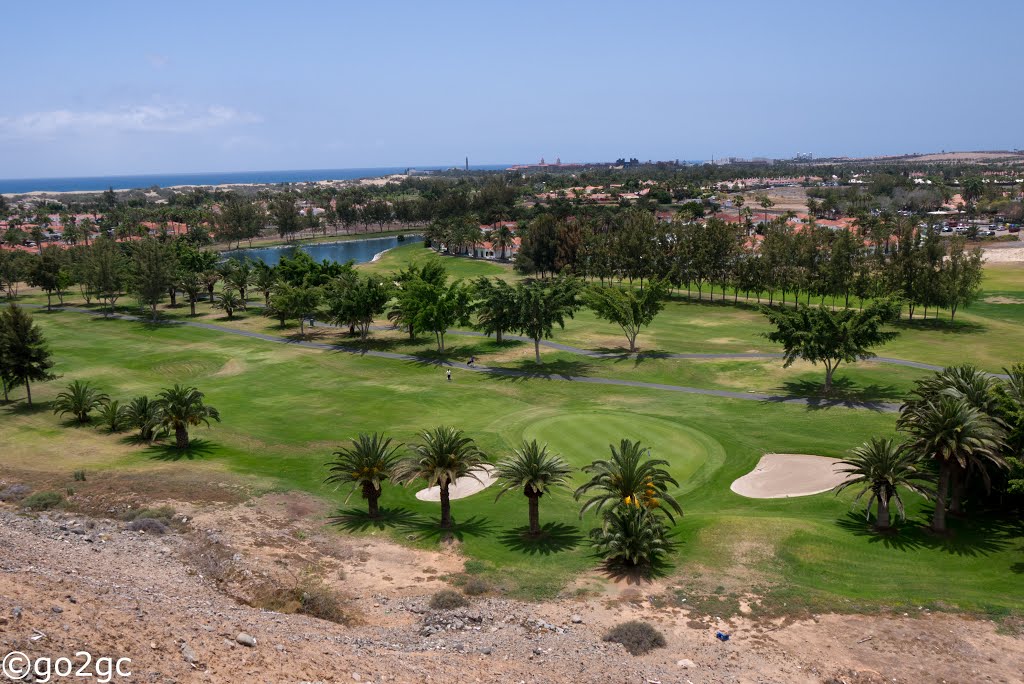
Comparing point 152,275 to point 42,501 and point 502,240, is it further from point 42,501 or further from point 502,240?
point 502,240

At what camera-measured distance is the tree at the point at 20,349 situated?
60.7 metres

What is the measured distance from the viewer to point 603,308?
3334 inches

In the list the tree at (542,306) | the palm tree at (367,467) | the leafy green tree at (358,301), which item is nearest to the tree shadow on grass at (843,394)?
the tree at (542,306)

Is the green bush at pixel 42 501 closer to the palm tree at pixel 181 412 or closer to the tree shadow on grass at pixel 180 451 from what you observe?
the tree shadow on grass at pixel 180 451

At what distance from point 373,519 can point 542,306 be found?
42565 millimetres

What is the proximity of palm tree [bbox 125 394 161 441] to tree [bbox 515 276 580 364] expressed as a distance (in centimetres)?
3837

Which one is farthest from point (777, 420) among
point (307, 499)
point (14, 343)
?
point (14, 343)

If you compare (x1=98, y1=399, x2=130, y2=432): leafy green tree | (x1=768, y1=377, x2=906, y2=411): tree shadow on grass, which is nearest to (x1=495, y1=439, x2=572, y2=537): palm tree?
(x1=768, y1=377, x2=906, y2=411): tree shadow on grass

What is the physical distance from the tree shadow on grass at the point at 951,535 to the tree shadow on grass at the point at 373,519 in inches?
920

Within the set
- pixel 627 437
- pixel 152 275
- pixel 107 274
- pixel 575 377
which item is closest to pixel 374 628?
pixel 627 437

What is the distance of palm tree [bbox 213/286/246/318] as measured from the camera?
112 meters

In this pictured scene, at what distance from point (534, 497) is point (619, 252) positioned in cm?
9987

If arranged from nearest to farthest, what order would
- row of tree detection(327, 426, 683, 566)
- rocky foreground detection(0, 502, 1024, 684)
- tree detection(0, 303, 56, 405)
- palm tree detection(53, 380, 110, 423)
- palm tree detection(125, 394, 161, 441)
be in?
1. rocky foreground detection(0, 502, 1024, 684)
2. row of tree detection(327, 426, 683, 566)
3. palm tree detection(125, 394, 161, 441)
4. palm tree detection(53, 380, 110, 423)
5. tree detection(0, 303, 56, 405)

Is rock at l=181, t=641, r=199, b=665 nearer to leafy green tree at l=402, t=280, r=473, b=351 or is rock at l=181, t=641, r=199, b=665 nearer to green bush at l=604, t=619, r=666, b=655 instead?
green bush at l=604, t=619, r=666, b=655
